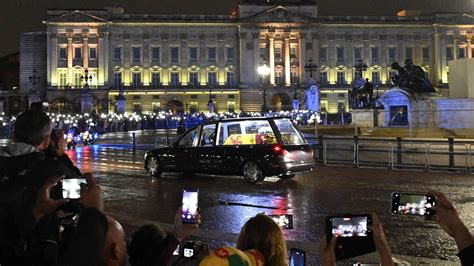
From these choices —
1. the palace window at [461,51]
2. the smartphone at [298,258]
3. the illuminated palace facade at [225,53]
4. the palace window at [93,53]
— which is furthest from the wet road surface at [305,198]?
the palace window at [461,51]

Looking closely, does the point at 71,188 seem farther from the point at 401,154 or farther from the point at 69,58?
the point at 69,58

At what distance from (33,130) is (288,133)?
11.8 meters

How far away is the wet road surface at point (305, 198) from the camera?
28.1ft

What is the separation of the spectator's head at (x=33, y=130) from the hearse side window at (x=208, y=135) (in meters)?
12.1

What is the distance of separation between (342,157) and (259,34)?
8282 centimetres

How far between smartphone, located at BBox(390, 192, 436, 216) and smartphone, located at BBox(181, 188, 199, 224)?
1.33 m

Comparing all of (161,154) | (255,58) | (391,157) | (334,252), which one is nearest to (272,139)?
(161,154)

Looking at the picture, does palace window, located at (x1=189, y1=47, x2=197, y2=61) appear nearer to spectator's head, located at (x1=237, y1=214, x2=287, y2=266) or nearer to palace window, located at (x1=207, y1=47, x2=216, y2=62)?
palace window, located at (x1=207, y1=47, x2=216, y2=62)

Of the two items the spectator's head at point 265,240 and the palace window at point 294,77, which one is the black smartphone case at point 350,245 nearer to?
the spectator's head at point 265,240

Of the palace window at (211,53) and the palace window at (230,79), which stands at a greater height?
the palace window at (211,53)

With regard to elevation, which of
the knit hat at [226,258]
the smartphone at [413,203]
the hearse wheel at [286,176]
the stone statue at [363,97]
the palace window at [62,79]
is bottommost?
the hearse wheel at [286,176]

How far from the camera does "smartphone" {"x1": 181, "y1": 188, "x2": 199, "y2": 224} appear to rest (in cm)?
387

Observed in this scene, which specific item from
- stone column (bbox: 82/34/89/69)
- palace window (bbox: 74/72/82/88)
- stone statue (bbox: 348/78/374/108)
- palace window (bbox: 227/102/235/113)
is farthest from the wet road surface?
stone column (bbox: 82/34/89/69)

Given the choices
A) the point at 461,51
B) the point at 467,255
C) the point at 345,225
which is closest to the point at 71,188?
the point at 345,225
